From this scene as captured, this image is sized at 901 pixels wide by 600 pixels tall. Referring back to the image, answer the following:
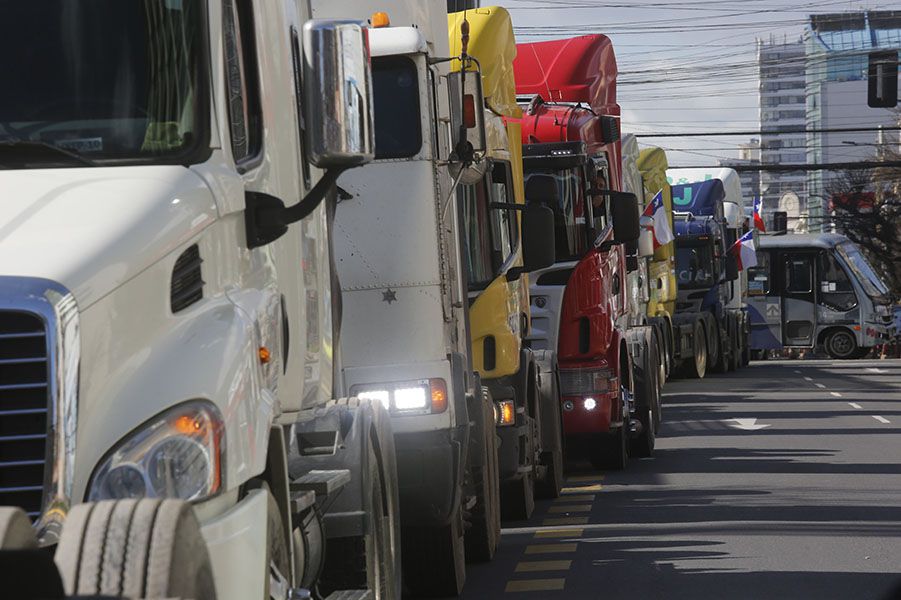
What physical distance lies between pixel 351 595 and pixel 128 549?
11.1 ft

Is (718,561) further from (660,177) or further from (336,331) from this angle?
(660,177)

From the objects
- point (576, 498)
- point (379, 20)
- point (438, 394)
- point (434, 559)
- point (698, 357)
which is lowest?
point (698, 357)

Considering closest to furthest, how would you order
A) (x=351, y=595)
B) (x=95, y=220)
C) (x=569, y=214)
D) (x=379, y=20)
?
(x=95, y=220) → (x=351, y=595) → (x=379, y=20) → (x=569, y=214)

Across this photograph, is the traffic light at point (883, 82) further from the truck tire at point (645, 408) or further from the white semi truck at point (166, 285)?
the white semi truck at point (166, 285)

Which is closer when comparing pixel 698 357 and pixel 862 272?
pixel 698 357

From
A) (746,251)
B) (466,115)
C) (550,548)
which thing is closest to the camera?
(466,115)

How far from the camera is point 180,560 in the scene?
14.6ft

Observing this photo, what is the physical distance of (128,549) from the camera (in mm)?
4391

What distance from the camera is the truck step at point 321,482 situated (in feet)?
23.5

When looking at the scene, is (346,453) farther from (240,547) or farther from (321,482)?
(240,547)

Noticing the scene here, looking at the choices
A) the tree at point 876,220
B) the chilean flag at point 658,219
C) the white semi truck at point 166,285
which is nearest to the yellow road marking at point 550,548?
the white semi truck at point 166,285

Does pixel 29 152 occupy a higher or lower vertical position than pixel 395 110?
lower

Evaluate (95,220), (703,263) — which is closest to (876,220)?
(703,263)

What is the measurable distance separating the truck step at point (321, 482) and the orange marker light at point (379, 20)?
11.2 ft
